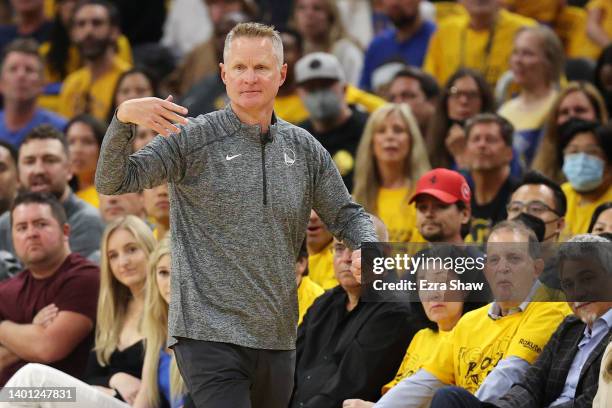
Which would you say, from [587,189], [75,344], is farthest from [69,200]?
[587,189]

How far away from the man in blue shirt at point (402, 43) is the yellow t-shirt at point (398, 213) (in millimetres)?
2701

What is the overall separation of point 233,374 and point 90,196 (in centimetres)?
516

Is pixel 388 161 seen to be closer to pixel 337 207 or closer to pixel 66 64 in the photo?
pixel 337 207

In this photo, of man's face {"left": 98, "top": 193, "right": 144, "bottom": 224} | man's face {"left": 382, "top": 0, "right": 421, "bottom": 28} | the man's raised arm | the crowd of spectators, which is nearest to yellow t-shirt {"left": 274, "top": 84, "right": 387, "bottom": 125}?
the crowd of spectators

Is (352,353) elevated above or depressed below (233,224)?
below

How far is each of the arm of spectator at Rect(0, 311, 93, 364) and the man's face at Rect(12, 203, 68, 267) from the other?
1.23 ft

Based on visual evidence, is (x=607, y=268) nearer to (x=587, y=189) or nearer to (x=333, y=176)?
(x=333, y=176)

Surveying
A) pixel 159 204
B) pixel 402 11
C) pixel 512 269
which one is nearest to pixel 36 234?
pixel 159 204

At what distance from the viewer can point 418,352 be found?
6.02 m

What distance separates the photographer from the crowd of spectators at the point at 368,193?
5633 millimetres

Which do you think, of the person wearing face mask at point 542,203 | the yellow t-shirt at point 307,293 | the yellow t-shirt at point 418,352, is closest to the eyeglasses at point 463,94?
the person wearing face mask at point 542,203

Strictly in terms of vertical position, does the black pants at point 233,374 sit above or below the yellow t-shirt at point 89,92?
below

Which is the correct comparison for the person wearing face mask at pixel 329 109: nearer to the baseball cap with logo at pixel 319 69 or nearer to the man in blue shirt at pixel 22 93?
the baseball cap with logo at pixel 319 69

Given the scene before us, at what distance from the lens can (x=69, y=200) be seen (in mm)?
8180
